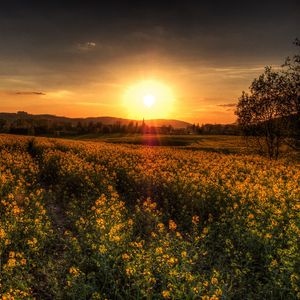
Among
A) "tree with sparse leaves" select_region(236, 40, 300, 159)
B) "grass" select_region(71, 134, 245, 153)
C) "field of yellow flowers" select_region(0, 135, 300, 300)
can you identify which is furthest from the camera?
"grass" select_region(71, 134, 245, 153)

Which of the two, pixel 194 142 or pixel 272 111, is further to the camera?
pixel 194 142

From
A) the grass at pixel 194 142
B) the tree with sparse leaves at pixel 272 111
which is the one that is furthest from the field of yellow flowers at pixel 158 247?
the grass at pixel 194 142

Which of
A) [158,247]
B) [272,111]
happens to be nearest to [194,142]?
[272,111]

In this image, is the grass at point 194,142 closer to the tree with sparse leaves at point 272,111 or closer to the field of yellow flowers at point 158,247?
the tree with sparse leaves at point 272,111

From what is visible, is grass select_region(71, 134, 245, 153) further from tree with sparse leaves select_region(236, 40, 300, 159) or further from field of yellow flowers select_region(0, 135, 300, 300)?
field of yellow flowers select_region(0, 135, 300, 300)

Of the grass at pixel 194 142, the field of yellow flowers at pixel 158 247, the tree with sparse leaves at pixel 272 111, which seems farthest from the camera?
the grass at pixel 194 142

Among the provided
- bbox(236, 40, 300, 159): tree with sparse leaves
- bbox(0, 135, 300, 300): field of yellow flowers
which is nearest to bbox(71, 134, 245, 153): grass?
bbox(236, 40, 300, 159): tree with sparse leaves

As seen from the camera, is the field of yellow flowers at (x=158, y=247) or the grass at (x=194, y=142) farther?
the grass at (x=194, y=142)

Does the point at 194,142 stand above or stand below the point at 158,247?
above

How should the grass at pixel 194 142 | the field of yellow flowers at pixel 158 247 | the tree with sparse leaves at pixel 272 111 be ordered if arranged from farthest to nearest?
the grass at pixel 194 142 → the tree with sparse leaves at pixel 272 111 → the field of yellow flowers at pixel 158 247

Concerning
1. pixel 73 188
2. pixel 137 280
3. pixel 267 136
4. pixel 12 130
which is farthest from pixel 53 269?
pixel 12 130

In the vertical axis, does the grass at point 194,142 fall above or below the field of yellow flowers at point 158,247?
above

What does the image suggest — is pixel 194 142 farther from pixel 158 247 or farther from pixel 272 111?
pixel 158 247

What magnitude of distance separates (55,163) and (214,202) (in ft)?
38.4
